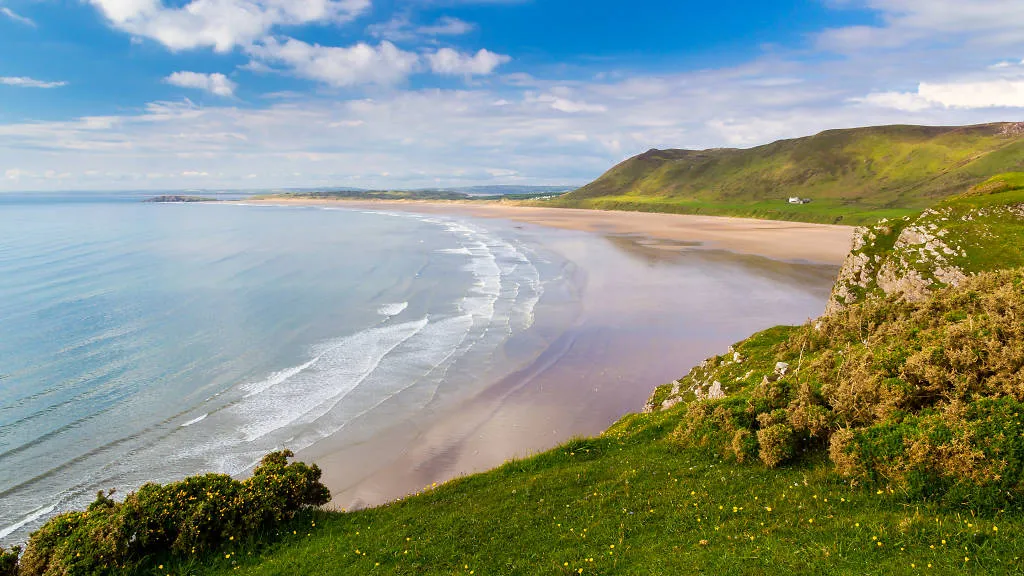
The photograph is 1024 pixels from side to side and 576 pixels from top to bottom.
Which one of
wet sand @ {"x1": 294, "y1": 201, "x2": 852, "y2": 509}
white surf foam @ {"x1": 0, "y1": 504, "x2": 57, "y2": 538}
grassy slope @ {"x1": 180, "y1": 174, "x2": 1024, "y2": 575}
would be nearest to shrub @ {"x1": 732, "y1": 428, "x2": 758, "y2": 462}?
grassy slope @ {"x1": 180, "y1": 174, "x2": 1024, "y2": 575}

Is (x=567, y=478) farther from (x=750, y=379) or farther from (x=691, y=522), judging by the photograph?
(x=750, y=379)

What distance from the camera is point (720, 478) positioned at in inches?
453

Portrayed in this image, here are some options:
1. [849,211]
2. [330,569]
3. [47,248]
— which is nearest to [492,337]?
[330,569]

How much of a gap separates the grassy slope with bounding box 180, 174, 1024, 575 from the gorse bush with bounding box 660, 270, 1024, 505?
0.43 meters

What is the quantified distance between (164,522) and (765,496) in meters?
12.0

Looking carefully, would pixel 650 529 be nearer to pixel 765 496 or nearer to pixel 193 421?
pixel 765 496

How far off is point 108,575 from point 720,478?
12.2 metres

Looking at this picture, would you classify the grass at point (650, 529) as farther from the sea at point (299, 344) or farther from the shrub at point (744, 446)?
the sea at point (299, 344)

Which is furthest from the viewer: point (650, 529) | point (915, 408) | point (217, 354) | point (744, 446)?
point (217, 354)

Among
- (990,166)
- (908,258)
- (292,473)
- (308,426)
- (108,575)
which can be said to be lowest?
(308,426)

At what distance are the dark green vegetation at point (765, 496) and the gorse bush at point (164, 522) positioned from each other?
61mm

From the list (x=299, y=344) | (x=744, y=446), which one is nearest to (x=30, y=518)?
(x=299, y=344)

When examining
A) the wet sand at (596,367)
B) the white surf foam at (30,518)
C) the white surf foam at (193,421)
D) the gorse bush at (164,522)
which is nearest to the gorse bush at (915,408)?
the wet sand at (596,367)

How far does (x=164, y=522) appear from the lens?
431 inches
